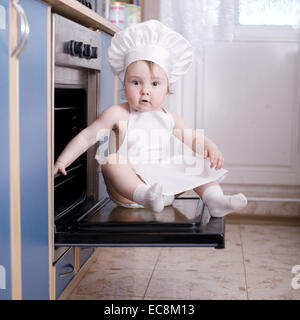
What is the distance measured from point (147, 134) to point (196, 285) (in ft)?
1.68

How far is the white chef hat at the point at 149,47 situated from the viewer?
1383 mm

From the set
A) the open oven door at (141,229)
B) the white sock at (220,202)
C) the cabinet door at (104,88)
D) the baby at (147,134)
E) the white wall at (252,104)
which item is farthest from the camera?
the white wall at (252,104)

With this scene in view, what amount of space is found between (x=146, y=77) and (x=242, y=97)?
1.13m

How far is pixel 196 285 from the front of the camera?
64.9 inches

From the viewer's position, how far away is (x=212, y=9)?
2314mm

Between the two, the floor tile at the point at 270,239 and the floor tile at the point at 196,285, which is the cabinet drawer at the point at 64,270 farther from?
the floor tile at the point at 270,239

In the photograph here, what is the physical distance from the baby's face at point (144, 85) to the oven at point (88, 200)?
0.14 metres

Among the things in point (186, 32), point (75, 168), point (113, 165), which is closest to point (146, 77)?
point (113, 165)

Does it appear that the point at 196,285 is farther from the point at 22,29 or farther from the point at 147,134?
the point at 22,29

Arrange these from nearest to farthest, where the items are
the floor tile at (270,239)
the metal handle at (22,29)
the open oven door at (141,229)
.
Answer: the metal handle at (22,29) → the open oven door at (141,229) → the floor tile at (270,239)

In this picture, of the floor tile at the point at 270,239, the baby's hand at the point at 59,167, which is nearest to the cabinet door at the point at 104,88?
the baby's hand at the point at 59,167

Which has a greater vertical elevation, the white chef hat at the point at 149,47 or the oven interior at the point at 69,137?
the white chef hat at the point at 149,47

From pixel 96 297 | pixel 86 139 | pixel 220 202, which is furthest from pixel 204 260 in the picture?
pixel 86 139
